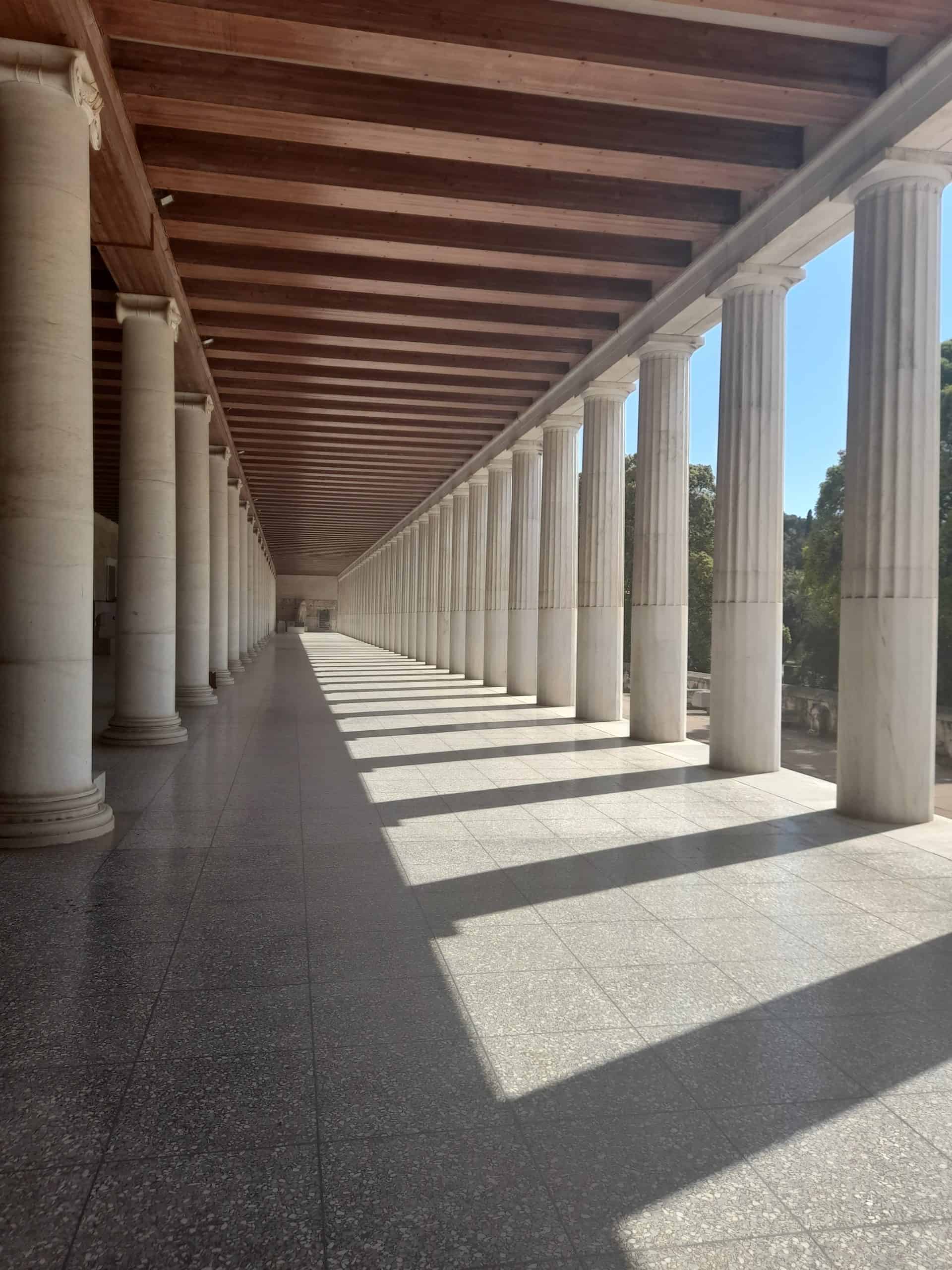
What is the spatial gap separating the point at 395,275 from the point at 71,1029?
14.7 metres

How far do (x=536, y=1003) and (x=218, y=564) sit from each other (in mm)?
25985

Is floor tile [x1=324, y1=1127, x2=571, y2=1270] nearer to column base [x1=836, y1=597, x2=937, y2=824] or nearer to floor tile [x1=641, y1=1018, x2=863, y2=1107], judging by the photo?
floor tile [x1=641, y1=1018, x2=863, y2=1107]

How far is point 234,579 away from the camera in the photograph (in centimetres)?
3672

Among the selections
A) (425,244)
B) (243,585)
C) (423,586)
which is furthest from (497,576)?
(425,244)

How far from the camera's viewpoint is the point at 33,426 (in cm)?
891

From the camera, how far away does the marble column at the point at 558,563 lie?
25.7 meters

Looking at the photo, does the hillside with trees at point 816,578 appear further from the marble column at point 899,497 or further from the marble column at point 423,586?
the marble column at point 899,497

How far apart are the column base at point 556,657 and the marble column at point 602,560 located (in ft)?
10.1

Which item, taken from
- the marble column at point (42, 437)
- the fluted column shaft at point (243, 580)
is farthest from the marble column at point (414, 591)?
the marble column at point (42, 437)

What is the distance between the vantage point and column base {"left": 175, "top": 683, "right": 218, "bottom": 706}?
2197cm

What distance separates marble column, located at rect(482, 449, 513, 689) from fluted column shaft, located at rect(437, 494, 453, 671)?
313 inches

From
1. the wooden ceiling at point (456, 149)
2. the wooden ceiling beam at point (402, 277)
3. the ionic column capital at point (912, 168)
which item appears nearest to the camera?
the wooden ceiling at point (456, 149)

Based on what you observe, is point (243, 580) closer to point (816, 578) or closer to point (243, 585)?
point (243, 585)

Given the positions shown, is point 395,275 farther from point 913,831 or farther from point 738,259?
point 913,831
